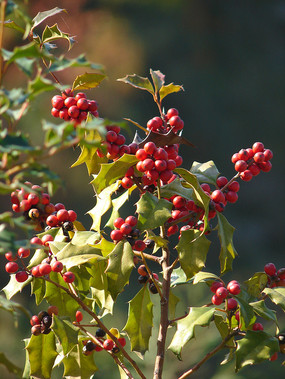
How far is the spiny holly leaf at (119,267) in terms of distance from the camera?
0.61 meters

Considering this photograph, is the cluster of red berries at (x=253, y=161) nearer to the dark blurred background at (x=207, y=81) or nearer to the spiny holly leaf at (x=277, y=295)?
the spiny holly leaf at (x=277, y=295)

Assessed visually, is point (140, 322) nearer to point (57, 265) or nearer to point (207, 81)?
point (57, 265)

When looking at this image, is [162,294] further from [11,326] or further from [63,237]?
[11,326]

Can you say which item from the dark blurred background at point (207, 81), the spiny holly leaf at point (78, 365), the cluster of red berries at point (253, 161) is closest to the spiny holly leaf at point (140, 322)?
the spiny holly leaf at point (78, 365)

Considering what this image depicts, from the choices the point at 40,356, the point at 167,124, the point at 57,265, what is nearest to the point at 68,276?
the point at 57,265

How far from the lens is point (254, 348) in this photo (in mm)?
625

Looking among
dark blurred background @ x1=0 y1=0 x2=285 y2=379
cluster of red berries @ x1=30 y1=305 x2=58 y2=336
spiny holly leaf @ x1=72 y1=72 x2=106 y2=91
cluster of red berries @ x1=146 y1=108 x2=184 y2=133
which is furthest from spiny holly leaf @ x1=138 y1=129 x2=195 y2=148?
dark blurred background @ x1=0 y1=0 x2=285 y2=379

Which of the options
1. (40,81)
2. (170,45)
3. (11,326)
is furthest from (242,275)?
(40,81)

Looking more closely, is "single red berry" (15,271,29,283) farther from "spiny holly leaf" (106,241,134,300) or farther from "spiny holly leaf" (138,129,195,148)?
"spiny holly leaf" (138,129,195,148)

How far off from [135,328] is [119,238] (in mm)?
145

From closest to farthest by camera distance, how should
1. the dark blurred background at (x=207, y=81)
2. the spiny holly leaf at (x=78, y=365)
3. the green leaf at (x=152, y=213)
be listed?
the green leaf at (x=152, y=213) → the spiny holly leaf at (x=78, y=365) → the dark blurred background at (x=207, y=81)

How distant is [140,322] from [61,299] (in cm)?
11

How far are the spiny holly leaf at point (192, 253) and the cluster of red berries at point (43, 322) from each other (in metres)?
0.17

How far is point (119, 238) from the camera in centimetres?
63
